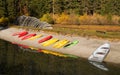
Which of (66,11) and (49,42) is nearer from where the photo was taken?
(49,42)

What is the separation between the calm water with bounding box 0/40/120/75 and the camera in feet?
153

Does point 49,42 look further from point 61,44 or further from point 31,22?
point 31,22

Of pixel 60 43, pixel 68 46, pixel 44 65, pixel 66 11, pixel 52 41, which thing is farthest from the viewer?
pixel 66 11

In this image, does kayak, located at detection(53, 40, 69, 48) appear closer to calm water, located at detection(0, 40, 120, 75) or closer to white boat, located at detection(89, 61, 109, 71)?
calm water, located at detection(0, 40, 120, 75)

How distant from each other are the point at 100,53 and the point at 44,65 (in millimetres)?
11607

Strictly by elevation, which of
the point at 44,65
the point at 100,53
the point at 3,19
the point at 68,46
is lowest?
the point at 3,19

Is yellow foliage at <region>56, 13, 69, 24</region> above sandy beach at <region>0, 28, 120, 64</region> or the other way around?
the other way around

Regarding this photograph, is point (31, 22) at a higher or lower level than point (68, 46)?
lower

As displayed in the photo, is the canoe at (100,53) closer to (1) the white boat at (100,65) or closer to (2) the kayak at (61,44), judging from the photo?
(1) the white boat at (100,65)

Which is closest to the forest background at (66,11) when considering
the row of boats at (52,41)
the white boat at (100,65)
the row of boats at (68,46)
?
the row of boats at (68,46)

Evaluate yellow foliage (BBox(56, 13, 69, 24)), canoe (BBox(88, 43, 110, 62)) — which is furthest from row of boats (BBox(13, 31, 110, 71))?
yellow foliage (BBox(56, 13, 69, 24))

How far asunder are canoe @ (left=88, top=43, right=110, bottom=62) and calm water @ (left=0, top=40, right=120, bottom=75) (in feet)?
5.65

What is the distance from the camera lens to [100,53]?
54188 mm

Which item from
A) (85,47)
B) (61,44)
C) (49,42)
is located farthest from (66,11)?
(85,47)
